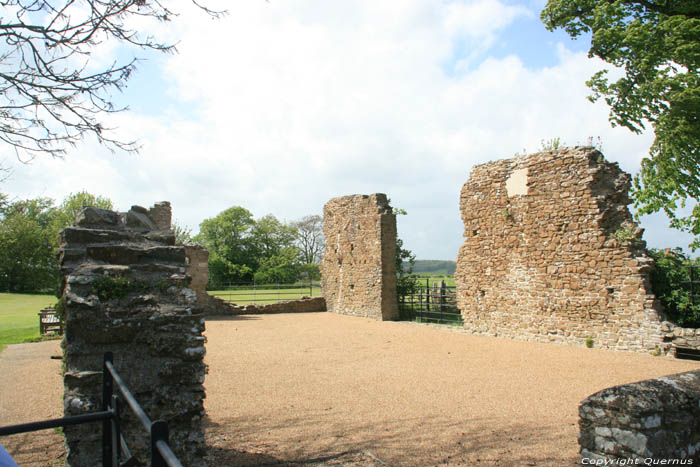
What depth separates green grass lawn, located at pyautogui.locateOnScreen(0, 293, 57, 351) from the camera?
39.3ft

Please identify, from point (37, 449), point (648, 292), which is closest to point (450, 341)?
point (648, 292)

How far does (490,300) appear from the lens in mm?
11852

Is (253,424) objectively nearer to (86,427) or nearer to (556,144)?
(86,427)

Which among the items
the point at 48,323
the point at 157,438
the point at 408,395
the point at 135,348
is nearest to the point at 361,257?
the point at 48,323

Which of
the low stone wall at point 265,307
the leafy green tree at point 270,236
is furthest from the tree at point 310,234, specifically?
the low stone wall at point 265,307

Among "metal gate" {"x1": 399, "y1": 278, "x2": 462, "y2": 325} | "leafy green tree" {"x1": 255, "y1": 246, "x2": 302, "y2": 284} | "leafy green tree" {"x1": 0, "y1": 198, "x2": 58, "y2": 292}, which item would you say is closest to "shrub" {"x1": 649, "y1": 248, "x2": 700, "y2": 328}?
"metal gate" {"x1": 399, "y1": 278, "x2": 462, "y2": 325}

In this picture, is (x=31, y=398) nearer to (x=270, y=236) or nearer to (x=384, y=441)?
(x=384, y=441)

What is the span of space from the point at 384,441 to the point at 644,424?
7.84ft

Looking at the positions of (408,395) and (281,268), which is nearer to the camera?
(408,395)

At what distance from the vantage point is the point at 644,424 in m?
2.90

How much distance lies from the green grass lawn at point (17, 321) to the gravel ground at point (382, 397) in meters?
1.85

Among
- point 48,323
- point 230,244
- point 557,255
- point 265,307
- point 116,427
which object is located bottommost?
point 265,307

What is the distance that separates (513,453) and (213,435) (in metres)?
2.92

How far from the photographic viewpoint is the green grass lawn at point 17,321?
11969 mm
